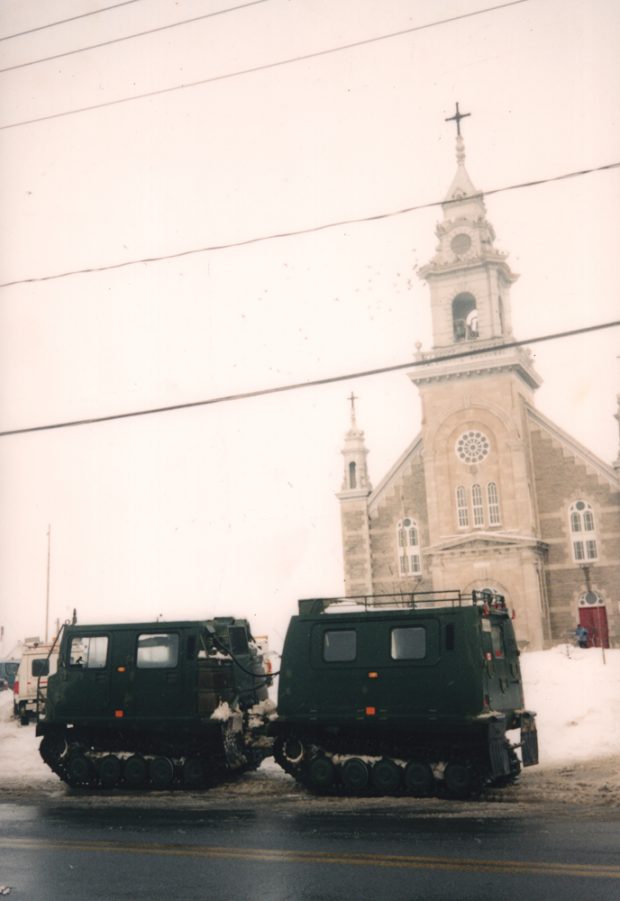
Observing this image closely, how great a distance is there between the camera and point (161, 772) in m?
14.1

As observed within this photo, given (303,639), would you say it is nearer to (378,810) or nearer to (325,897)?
(378,810)

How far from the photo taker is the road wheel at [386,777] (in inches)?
498

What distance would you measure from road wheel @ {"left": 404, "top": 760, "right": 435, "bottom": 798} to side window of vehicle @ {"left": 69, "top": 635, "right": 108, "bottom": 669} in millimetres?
5096

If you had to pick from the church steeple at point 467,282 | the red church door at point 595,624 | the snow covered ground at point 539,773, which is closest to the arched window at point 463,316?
the church steeple at point 467,282

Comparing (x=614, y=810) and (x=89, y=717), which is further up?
(x=89, y=717)

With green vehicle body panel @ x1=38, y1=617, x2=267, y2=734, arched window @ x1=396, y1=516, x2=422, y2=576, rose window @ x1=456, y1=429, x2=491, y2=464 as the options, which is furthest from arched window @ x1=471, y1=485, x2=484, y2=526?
green vehicle body panel @ x1=38, y1=617, x2=267, y2=734

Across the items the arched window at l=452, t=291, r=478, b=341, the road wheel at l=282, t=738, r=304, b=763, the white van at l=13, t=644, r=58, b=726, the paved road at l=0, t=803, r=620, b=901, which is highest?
the arched window at l=452, t=291, r=478, b=341

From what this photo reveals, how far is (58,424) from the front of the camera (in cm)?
1554

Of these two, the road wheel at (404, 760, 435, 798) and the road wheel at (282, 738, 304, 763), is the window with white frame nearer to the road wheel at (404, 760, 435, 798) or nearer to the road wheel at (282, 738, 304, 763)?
the road wheel at (282, 738, 304, 763)

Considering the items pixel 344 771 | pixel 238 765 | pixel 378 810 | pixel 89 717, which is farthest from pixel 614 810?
pixel 89 717

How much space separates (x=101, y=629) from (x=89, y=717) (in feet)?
4.37

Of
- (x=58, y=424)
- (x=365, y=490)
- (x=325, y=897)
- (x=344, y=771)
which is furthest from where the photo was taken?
(x=365, y=490)

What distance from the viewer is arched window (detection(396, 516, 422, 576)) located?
147 ft


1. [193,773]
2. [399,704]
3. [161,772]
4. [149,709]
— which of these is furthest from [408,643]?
[161,772]
